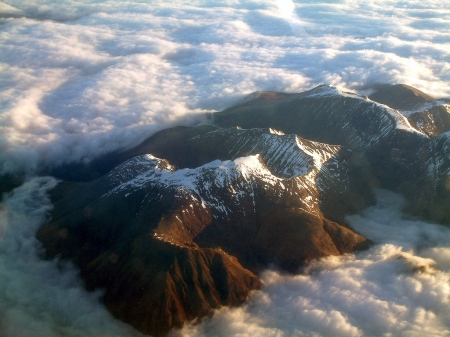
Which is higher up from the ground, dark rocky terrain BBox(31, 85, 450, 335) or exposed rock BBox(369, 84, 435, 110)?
exposed rock BBox(369, 84, 435, 110)

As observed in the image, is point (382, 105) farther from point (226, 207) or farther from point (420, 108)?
point (226, 207)

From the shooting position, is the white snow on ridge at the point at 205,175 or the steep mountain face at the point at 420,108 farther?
the steep mountain face at the point at 420,108

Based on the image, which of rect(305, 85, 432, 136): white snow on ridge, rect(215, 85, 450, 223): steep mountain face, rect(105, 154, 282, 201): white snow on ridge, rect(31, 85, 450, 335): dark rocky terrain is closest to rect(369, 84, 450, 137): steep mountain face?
rect(215, 85, 450, 223): steep mountain face

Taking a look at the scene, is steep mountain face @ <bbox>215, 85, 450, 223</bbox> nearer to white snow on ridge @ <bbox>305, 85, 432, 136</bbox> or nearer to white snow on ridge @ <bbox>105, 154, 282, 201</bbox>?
white snow on ridge @ <bbox>305, 85, 432, 136</bbox>

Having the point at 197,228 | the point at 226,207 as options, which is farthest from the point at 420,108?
the point at 197,228

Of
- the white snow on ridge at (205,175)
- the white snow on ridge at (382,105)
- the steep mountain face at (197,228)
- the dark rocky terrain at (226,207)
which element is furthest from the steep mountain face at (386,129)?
the white snow on ridge at (205,175)

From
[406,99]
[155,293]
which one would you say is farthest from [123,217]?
[406,99]

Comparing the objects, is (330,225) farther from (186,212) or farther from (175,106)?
(175,106)

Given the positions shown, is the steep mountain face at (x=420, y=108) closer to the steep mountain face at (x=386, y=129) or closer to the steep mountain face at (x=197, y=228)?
the steep mountain face at (x=386, y=129)
